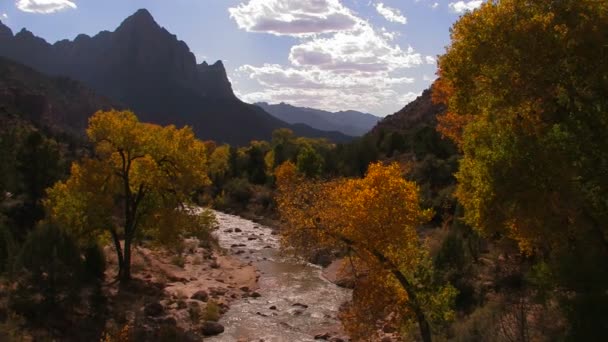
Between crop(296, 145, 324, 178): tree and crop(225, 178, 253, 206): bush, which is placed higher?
crop(296, 145, 324, 178): tree

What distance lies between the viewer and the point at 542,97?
13297 mm

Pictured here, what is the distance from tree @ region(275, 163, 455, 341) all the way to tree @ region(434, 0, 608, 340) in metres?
2.53

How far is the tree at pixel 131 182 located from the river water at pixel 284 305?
5451 mm

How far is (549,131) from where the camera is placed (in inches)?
514

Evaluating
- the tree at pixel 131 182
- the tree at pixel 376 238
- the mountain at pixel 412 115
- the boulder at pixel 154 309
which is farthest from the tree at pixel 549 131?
the mountain at pixel 412 115

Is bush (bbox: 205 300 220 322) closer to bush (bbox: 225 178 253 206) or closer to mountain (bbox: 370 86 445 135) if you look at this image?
bush (bbox: 225 178 253 206)

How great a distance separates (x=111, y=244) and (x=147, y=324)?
47.7 feet

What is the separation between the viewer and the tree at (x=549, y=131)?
12.1m

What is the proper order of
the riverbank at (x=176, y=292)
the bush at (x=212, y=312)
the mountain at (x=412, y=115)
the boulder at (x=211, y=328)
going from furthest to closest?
the mountain at (x=412, y=115) → the bush at (x=212, y=312) → the boulder at (x=211, y=328) → the riverbank at (x=176, y=292)

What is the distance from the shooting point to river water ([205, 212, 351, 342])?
78.1ft

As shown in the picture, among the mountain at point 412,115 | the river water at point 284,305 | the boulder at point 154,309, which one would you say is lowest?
the river water at point 284,305

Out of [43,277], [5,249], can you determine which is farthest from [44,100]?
[43,277]

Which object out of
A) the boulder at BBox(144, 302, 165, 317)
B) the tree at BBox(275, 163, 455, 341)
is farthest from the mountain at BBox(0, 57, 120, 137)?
the tree at BBox(275, 163, 455, 341)

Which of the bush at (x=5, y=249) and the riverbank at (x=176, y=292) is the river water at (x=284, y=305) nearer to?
the riverbank at (x=176, y=292)
